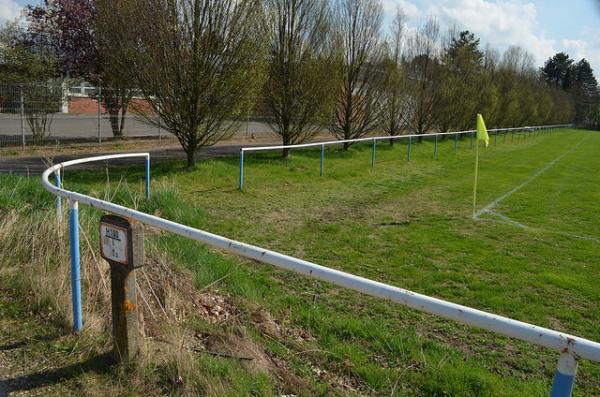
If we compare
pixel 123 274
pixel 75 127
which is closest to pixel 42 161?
pixel 75 127

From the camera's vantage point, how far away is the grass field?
149 inches

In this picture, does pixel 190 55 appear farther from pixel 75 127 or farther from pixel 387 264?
pixel 75 127

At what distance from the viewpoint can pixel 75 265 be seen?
11.6ft

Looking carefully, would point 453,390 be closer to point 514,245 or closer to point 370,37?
point 514,245

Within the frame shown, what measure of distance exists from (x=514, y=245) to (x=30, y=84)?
15.7 m

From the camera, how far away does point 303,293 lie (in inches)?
217

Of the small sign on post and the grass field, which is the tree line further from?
the small sign on post

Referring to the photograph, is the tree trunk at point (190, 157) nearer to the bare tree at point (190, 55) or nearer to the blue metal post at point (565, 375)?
the bare tree at point (190, 55)

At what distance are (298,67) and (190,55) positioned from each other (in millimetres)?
5894

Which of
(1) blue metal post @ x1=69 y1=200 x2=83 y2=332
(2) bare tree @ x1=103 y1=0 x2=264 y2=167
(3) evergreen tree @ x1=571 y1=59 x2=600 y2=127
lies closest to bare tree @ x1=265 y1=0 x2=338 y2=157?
(2) bare tree @ x1=103 y1=0 x2=264 y2=167

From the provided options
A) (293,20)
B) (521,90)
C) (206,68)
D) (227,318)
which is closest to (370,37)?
(293,20)

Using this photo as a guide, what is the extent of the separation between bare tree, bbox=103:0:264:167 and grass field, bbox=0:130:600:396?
5.18 feet

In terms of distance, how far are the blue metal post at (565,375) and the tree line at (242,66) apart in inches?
450

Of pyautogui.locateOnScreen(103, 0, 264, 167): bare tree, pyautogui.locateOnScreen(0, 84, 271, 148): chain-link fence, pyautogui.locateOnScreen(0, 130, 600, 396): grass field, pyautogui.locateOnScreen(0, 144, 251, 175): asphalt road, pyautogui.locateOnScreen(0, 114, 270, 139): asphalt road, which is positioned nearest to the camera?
pyautogui.locateOnScreen(0, 130, 600, 396): grass field
